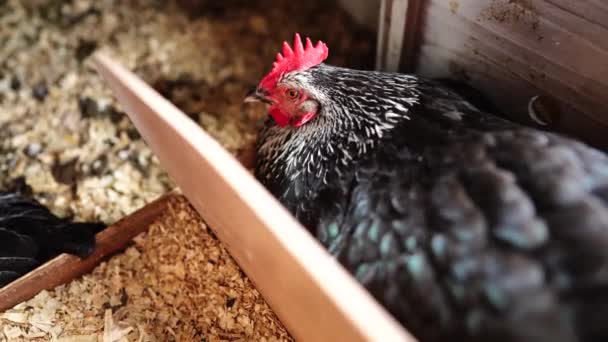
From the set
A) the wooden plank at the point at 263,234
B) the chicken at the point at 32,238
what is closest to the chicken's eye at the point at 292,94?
the wooden plank at the point at 263,234

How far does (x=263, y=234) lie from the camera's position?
0.94 metres

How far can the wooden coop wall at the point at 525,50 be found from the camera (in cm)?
129

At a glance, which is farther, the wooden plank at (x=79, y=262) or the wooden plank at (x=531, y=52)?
the wooden plank at (x=79, y=262)

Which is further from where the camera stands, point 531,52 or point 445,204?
point 531,52

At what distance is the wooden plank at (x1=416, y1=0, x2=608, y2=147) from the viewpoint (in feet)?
4.23

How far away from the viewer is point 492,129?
121 cm

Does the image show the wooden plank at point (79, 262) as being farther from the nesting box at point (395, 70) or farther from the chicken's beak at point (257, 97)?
the chicken's beak at point (257, 97)

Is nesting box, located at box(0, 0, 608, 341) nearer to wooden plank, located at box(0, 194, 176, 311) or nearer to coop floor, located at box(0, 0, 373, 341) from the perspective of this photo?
wooden plank, located at box(0, 194, 176, 311)

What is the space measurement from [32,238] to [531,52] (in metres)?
1.60

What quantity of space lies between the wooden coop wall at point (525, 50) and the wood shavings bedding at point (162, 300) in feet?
3.21

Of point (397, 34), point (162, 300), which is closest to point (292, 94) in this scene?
point (397, 34)

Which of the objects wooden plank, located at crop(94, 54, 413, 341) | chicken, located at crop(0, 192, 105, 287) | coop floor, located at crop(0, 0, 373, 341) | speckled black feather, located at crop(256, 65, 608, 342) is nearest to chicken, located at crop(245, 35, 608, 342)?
speckled black feather, located at crop(256, 65, 608, 342)

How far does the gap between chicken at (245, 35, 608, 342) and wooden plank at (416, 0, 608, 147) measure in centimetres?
21

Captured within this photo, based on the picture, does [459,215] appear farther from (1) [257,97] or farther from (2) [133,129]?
(2) [133,129]
